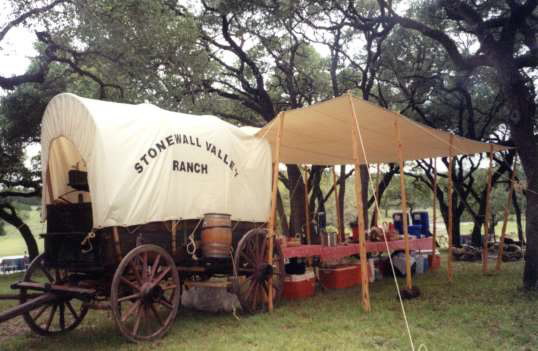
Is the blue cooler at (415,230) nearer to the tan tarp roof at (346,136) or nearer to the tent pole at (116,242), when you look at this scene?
the tan tarp roof at (346,136)

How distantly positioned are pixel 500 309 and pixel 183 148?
4870 millimetres

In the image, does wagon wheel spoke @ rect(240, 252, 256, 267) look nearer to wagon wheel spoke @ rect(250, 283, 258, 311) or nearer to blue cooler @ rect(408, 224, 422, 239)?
wagon wheel spoke @ rect(250, 283, 258, 311)

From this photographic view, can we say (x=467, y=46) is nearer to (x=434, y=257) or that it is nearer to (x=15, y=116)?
(x=434, y=257)

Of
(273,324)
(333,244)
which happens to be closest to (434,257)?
(333,244)

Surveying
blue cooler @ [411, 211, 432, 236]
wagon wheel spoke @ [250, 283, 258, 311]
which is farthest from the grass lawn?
blue cooler @ [411, 211, 432, 236]

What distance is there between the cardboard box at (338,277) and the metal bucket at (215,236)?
3417 mm

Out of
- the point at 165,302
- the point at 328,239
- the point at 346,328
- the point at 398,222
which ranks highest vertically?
the point at 398,222

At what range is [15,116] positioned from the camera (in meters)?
14.9

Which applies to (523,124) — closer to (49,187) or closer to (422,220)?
(422,220)

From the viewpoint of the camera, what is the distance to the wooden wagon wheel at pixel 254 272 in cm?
634

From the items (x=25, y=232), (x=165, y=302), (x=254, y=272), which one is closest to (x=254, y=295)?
(x=254, y=272)

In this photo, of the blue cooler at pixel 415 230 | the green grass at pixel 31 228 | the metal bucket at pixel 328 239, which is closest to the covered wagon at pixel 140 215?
the green grass at pixel 31 228

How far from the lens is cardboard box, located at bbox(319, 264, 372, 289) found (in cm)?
874

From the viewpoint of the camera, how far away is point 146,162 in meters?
5.38
